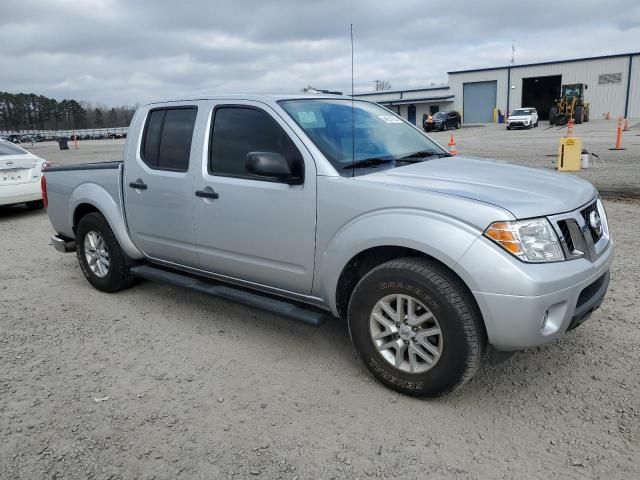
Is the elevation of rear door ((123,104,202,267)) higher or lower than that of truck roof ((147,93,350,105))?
lower

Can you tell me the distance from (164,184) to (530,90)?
5326 cm

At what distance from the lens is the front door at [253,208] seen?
3443 mm

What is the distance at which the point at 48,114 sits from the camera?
111 metres

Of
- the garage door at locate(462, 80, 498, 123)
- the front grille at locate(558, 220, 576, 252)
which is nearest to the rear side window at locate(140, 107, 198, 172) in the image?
the front grille at locate(558, 220, 576, 252)

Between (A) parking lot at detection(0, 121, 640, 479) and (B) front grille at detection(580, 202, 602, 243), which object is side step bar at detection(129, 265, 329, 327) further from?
(B) front grille at detection(580, 202, 602, 243)

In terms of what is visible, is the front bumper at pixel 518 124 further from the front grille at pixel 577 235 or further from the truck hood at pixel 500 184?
the front grille at pixel 577 235

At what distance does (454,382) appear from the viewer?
2.93m

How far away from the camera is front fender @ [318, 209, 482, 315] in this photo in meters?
2.78

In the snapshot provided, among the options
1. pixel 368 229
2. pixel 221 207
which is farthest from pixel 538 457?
pixel 221 207

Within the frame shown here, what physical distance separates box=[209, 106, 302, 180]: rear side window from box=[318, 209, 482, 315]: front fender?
0.70m

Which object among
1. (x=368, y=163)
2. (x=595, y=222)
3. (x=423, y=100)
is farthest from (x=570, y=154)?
(x=423, y=100)

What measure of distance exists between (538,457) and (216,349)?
2.30 meters

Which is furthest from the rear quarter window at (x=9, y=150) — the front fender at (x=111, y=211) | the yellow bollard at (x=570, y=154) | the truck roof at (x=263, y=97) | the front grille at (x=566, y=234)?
the yellow bollard at (x=570, y=154)

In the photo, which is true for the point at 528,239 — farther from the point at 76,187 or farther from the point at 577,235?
the point at 76,187
